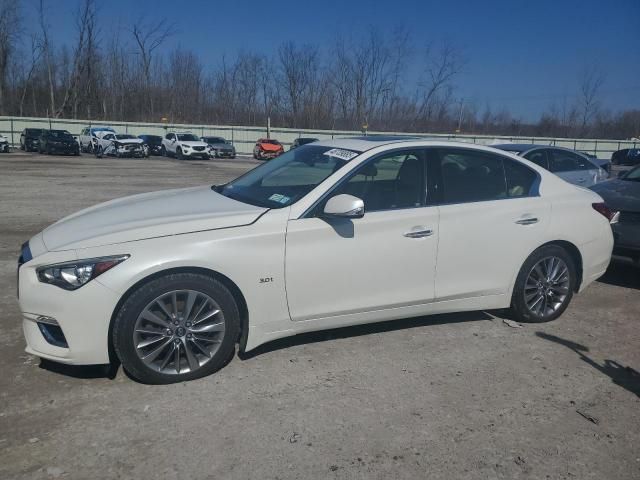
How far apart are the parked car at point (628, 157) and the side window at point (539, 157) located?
30655 millimetres

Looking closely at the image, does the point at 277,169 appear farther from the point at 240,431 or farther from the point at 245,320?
the point at 240,431

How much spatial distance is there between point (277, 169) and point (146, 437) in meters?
2.57

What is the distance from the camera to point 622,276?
672 centimetres

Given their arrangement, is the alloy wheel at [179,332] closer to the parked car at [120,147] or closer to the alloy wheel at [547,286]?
the alloy wheel at [547,286]

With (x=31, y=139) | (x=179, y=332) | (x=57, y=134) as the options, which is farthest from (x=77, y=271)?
(x=31, y=139)

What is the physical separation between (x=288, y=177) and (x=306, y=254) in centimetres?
103

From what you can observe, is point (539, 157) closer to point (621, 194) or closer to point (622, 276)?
point (621, 194)

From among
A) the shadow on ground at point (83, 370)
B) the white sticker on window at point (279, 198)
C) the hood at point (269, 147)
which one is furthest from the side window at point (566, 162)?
the hood at point (269, 147)

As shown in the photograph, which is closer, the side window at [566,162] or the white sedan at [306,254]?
the white sedan at [306,254]

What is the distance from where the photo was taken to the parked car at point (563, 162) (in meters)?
9.79

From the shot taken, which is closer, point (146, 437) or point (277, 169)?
point (146, 437)

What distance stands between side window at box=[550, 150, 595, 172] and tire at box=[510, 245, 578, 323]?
577cm

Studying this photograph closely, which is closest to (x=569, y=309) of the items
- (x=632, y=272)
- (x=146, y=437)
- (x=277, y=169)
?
(x=632, y=272)

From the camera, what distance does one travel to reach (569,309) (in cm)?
532
